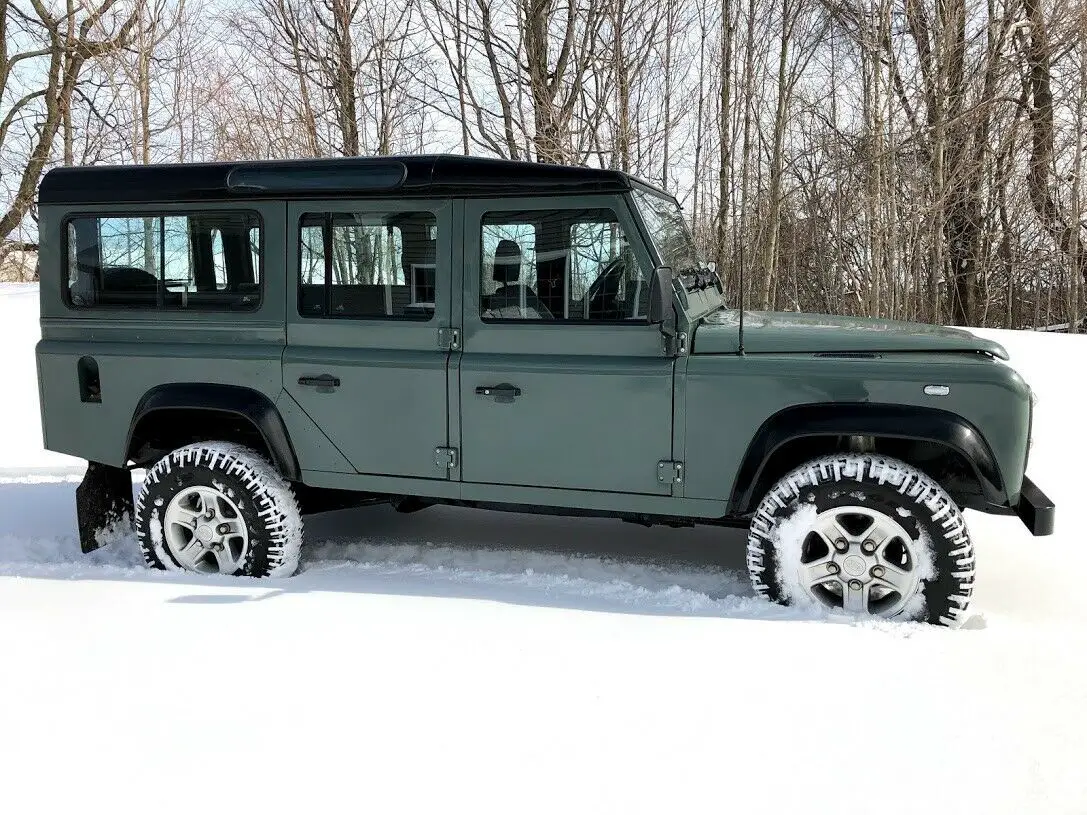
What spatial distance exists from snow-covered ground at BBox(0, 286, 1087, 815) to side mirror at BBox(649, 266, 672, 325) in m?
1.32

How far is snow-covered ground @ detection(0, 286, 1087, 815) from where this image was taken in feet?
8.40

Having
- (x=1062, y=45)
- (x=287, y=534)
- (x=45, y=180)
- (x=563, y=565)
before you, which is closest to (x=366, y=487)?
(x=287, y=534)

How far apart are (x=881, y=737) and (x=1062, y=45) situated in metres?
17.7

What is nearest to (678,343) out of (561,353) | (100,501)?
(561,353)

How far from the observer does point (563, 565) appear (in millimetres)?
4645

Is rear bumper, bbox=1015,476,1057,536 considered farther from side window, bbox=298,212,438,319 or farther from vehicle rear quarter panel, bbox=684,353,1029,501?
side window, bbox=298,212,438,319

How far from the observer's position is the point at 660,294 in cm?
381

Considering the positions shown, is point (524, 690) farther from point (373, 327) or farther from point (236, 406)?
point (236, 406)

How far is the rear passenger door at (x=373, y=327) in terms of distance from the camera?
4.30m

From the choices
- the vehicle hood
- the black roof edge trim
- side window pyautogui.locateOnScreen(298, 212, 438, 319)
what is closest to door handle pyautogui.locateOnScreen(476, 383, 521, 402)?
side window pyautogui.locateOnScreen(298, 212, 438, 319)

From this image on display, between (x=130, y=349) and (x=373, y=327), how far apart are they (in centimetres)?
136

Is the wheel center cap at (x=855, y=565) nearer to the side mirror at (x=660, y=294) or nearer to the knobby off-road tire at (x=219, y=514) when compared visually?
the side mirror at (x=660, y=294)

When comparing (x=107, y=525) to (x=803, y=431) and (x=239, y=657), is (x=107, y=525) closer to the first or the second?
(x=239, y=657)

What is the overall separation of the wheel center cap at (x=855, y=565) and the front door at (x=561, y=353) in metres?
0.82
